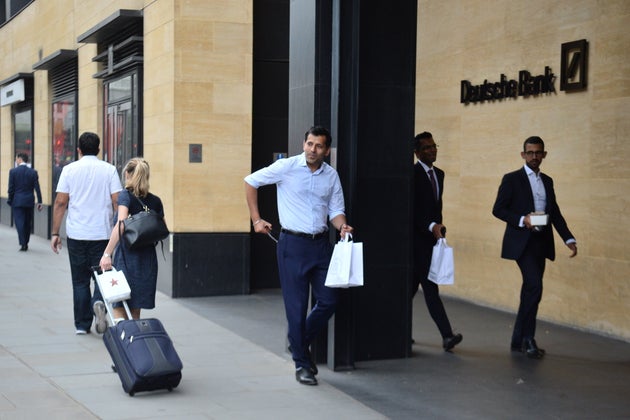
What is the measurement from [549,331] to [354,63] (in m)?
3.63

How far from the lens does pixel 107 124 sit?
1647cm

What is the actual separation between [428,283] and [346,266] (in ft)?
5.73

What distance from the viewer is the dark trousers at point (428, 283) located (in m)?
8.55

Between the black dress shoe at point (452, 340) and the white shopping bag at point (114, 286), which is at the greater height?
the white shopping bag at point (114, 286)

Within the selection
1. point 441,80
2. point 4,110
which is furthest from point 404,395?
point 4,110

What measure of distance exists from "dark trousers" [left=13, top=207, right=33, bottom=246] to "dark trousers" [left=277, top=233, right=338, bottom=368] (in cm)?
1211

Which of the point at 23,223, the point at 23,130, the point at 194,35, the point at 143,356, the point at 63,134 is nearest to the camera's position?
the point at 143,356

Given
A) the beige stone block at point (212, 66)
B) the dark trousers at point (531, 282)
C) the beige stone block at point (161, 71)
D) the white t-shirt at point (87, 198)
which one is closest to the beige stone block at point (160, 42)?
the beige stone block at point (161, 71)

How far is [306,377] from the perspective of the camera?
7.25 metres

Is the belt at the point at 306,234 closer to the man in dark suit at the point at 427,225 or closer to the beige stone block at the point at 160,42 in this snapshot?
the man in dark suit at the point at 427,225

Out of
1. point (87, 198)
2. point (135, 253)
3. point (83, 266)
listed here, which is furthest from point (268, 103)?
point (135, 253)

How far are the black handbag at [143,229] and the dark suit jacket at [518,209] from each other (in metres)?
2.88

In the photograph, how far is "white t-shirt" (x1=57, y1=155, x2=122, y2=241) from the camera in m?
9.27

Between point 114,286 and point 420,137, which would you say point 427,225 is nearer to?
point 420,137
